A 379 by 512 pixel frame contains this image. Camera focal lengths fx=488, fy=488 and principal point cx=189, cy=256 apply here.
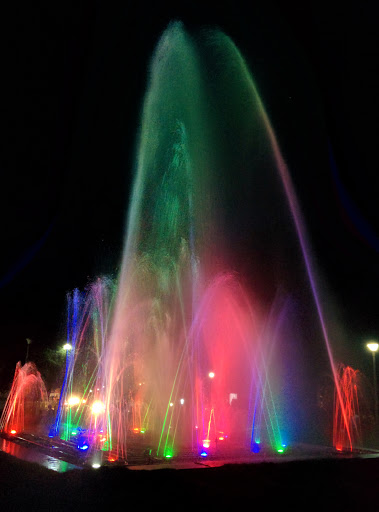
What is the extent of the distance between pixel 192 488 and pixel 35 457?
16.7 feet

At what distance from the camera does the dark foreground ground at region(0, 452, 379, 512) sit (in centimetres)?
698

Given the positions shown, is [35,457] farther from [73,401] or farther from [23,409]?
[73,401]

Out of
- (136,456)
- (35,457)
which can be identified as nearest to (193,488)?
(136,456)

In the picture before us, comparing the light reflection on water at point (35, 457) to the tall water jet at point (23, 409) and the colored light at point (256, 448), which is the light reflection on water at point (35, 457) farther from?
the colored light at point (256, 448)

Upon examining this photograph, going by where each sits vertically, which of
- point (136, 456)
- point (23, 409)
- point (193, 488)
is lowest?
point (193, 488)

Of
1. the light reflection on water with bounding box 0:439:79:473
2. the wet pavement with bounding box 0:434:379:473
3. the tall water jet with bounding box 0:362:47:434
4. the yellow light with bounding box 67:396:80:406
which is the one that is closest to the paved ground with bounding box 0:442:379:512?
the light reflection on water with bounding box 0:439:79:473

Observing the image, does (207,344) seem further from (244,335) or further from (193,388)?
(193,388)

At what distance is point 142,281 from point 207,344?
5059 millimetres

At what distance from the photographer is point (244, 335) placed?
1026 inches

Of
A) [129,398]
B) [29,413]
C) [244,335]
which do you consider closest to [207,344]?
[244,335]

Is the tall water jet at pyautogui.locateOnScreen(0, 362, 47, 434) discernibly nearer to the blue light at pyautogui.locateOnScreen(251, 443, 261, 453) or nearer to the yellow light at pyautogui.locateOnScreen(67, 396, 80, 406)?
the yellow light at pyautogui.locateOnScreen(67, 396, 80, 406)

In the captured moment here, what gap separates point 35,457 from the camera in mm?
11367

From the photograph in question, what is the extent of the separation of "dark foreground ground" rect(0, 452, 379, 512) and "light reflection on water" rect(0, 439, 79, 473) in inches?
13.0

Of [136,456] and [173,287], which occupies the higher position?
[173,287]
